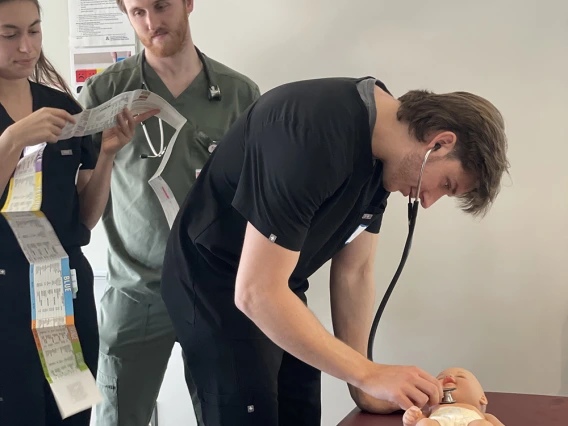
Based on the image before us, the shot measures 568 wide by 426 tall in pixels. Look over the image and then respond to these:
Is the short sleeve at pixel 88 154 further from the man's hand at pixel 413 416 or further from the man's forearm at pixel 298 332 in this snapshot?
the man's hand at pixel 413 416

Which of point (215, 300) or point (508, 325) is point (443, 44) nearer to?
point (508, 325)

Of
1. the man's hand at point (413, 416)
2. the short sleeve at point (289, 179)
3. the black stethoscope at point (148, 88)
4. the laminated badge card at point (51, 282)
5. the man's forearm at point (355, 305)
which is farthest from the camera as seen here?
the black stethoscope at point (148, 88)

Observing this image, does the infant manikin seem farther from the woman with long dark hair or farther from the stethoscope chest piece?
the woman with long dark hair

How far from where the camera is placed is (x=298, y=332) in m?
1.03

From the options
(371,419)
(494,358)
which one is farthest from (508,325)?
(371,419)

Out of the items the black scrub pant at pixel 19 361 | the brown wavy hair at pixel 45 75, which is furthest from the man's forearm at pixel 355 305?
the brown wavy hair at pixel 45 75

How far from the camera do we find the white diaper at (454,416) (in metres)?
1.13

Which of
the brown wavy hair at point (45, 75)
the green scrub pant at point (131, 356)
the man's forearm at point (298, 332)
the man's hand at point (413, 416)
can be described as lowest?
the green scrub pant at point (131, 356)

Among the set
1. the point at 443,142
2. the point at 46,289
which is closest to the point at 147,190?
the point at 46,289

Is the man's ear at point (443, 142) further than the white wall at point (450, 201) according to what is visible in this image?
No

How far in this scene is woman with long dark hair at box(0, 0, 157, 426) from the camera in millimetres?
1309

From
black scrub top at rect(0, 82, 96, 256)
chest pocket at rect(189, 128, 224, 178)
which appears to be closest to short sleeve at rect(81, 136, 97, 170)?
black scrub top at rect(0, 82, 96, 256)

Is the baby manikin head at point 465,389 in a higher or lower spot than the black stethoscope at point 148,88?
lower

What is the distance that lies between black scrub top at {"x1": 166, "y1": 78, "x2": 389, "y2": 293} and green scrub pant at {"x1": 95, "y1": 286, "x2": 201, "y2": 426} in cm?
53
